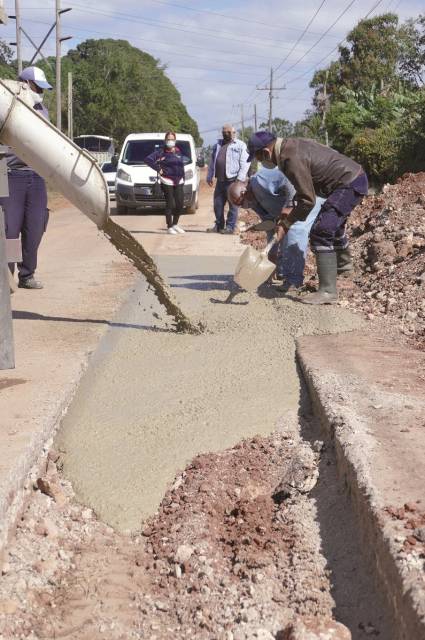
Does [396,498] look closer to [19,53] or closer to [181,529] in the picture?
[181,529]

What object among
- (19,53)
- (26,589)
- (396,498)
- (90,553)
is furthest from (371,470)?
(19,53)

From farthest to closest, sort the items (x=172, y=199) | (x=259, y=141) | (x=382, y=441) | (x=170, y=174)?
(x=172, y=199)
(x=170, y=174)
(x=259, y=141)
(x=382, y=441)

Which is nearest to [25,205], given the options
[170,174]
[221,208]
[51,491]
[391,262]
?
[391,262]

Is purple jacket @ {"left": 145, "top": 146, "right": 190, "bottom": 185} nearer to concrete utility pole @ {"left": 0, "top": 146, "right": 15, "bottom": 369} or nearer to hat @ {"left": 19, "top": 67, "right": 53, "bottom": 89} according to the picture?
hat @ {"left": 19, "top": 67, "right": 53, "bottom": 89}

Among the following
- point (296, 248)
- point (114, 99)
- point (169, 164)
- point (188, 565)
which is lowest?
point (188, 565)

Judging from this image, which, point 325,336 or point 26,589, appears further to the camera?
point 325,336

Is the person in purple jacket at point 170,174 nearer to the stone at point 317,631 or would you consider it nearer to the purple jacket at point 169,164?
the purple jacket at point 169,164

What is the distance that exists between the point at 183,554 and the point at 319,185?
4.81 meters

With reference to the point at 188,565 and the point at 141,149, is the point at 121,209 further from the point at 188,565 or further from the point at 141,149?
the point at 188,565

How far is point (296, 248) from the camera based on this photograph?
324 inches

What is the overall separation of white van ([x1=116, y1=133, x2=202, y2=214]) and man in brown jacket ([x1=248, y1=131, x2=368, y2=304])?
11217mm

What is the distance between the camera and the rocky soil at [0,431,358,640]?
→ 308 centimetres

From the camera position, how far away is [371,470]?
366cm

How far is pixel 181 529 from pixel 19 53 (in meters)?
30.6
